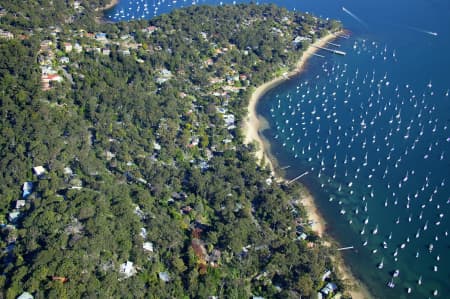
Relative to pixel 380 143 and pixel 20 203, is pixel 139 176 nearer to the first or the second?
pixel 20 203

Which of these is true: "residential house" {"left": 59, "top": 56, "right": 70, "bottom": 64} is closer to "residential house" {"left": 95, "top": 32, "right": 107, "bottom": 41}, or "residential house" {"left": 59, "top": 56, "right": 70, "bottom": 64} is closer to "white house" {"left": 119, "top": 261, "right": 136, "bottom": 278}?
"residential house" {"left": 95, "top": 32, "right": 107, "bottom": 41}

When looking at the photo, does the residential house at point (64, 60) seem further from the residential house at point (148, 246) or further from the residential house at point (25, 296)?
the residential house at point (25, 296)

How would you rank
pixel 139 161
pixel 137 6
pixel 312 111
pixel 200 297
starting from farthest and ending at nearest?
pixel 137 6, pixel 312 111, pixel 139 161, pixel 200 297

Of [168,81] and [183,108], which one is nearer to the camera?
[183,108]

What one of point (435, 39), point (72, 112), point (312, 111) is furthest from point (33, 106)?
point (435, 39)

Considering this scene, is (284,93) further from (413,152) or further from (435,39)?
(435,39)

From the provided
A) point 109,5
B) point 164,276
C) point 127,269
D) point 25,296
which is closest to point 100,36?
point 109,5
